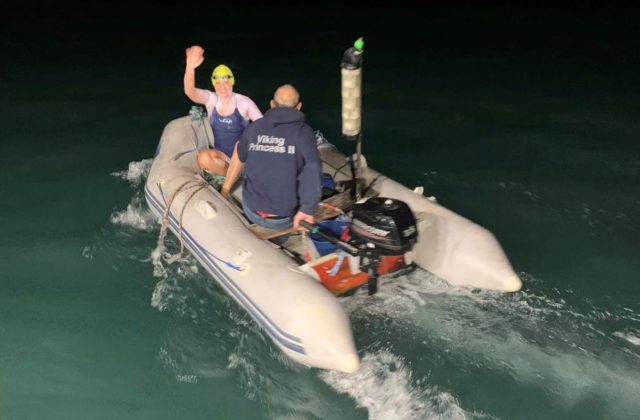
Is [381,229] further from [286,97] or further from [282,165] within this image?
[286,97]

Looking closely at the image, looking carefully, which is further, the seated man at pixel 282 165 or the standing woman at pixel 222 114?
the standing woman at pixel 222 114

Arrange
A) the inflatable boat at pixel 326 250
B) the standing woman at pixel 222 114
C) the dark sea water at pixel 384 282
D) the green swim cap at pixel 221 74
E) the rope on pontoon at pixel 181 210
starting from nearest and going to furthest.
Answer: the inflatable boat at pixel 326 250
the dark sea water at pixel 384 282
the rope on pontoon at pixel 181 210
the green swim cap at pixel 221 74
the standing woman at pixel 222 114

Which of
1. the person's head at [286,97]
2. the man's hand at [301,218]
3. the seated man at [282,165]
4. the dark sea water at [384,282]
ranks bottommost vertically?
the dark sea water at [384,282]

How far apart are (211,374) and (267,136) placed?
65.6 inches

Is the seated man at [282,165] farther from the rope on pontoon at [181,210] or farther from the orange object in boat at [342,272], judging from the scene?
the rope on pontoon at [181,210]

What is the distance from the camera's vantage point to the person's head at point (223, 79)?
5.12m

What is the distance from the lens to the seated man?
4.10 metres

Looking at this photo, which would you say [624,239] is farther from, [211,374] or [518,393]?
[211,374]

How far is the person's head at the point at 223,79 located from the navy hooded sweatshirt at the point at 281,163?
1.00 metres

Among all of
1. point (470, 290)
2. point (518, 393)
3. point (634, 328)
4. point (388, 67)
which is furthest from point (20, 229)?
point (388, 67)

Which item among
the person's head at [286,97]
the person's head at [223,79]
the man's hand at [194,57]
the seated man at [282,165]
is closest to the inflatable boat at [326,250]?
the seated man at [282,165]

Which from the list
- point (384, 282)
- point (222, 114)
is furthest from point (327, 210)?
point (222, 114)

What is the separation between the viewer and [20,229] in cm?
592

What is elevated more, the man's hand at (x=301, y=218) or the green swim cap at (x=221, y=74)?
the green swim cap at (x=221, y=74)
